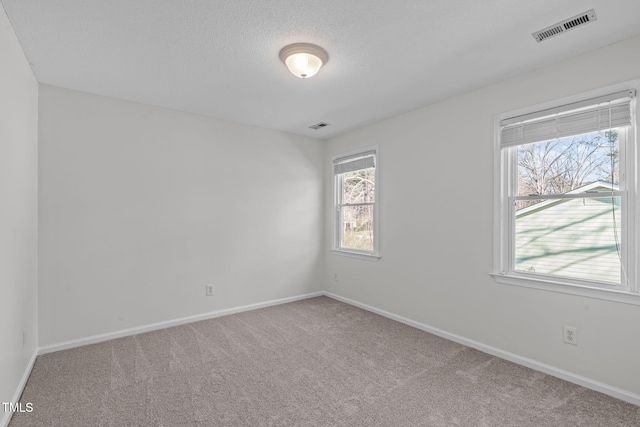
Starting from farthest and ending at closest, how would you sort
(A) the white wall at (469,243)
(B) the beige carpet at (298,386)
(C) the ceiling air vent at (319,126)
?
(C) the ceiling air vent at (319,126) → (A) the white wall at (469,243) → (B) the beige carpet at (298,386)

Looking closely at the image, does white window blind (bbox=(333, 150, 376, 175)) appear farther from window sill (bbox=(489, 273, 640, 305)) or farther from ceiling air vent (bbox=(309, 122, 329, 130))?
window sill (bbox=(489, 273, 640, 305))

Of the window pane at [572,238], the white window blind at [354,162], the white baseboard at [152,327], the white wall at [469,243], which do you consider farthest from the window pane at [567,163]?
the white baseboard at [152,327]

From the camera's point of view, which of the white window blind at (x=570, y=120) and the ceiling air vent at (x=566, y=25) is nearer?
the ceiling air vent at (x=566, y=25)

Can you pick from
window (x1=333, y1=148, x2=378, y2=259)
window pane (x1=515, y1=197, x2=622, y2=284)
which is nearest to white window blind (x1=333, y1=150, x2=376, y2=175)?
window (x1=333, y1=148, x2=378, y2=259)

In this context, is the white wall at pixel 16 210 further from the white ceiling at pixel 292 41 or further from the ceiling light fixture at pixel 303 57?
the ceiling light fixture at pixel 303 57

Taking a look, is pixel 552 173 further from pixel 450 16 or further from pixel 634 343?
pixel 450 16

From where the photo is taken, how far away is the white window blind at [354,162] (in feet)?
13.6

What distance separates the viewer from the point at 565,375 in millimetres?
2391

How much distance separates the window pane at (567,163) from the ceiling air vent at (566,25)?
2.74 feet

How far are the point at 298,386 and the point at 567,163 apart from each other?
9.03 ft

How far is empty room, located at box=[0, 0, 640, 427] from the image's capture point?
6.55ft

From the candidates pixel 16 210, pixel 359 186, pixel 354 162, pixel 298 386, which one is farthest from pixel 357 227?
pixel 16 210

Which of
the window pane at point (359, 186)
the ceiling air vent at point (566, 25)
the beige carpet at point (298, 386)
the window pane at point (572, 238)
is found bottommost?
the beige carpet at point (298, 386)

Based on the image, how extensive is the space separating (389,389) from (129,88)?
347 centimetres
